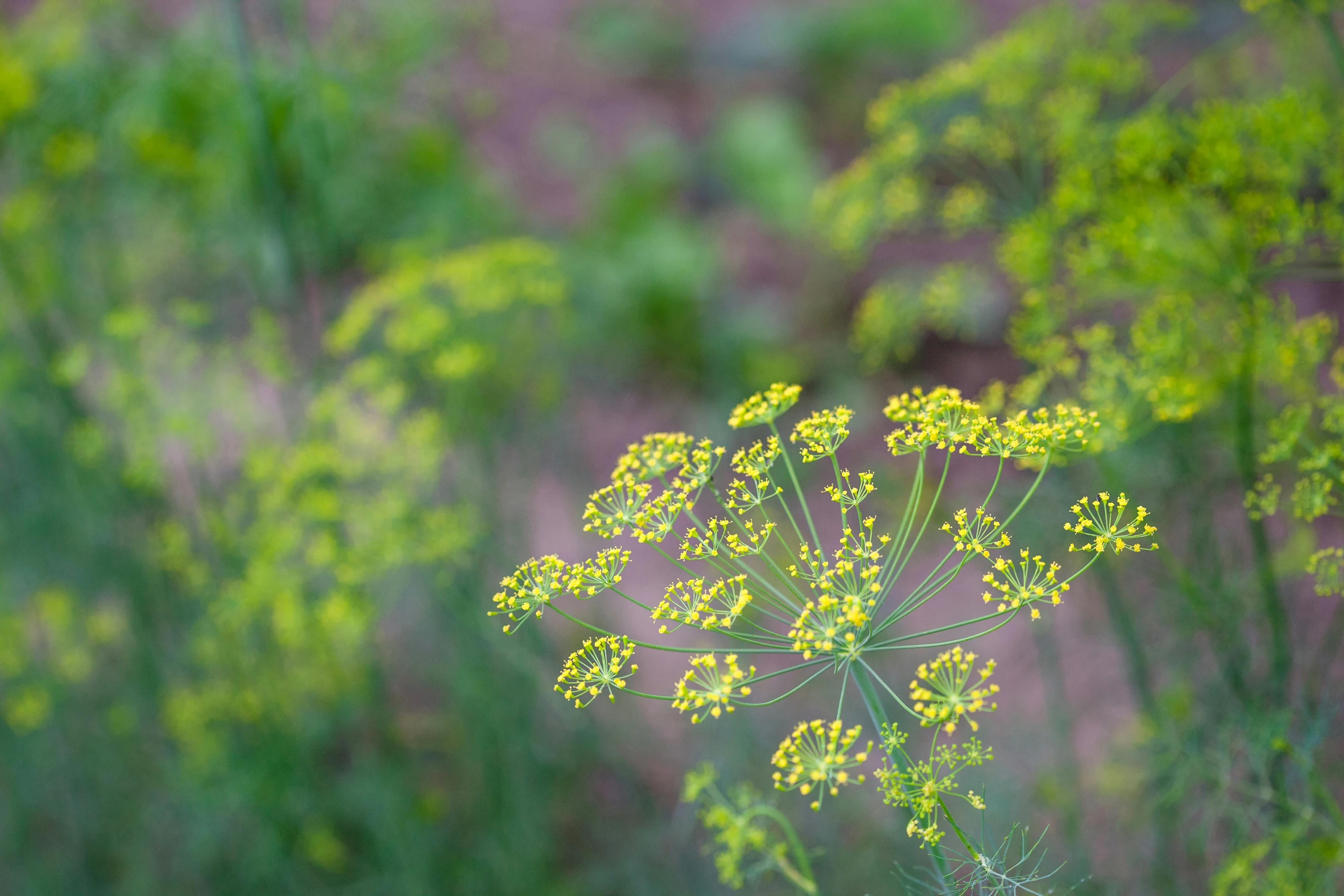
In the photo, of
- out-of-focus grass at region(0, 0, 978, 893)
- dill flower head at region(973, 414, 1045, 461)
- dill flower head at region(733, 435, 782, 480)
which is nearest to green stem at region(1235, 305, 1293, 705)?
dill flower head at region(973, 414, 1045, 461)

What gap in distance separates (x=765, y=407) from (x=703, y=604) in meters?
0.37

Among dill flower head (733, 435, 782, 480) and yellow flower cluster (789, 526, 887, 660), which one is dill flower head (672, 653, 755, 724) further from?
dill flower head (733, 435, 782, 480)

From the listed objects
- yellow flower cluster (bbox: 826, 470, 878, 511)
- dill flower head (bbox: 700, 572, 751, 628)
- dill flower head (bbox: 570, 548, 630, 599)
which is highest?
yellow flower cluster (bbox: 826, 470, 878, 511)

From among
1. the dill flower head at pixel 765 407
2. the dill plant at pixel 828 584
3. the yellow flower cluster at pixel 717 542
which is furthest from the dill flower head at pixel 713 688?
the dill flower head at pixel 765 407

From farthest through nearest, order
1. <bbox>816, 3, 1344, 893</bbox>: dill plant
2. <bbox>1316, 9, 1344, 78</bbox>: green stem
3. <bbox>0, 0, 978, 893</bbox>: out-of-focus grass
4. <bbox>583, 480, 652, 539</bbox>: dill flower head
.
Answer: <bbox>0, 0, 978, 893</bbox>: out-of-focus grass, <bbox>816, 3, 1344, 893</bbox>: dill plant, <bbox>1316, 9, 1344, 78</bbox>: green stem, <bbox>583, 480, 652, 539</bbox>: dill flower head

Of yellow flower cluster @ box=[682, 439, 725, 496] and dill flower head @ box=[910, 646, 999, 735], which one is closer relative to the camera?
dill flower head @ box=[910, 646, 999, 735]

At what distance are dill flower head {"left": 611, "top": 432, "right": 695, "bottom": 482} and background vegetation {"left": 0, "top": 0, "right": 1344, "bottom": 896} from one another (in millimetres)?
900

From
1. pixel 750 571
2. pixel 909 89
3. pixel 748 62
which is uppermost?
pixel 748 62

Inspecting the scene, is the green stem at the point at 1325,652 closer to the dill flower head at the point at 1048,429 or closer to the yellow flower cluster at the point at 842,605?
the dill flower head at the point at 1048,429

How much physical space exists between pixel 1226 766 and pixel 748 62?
10.4 metres

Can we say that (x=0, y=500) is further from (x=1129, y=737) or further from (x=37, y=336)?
(x=1129, y=737)

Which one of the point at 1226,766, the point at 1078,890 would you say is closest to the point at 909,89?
the point at 1226,766

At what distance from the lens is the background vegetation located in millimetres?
2229

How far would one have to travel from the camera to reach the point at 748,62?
11.0 m
